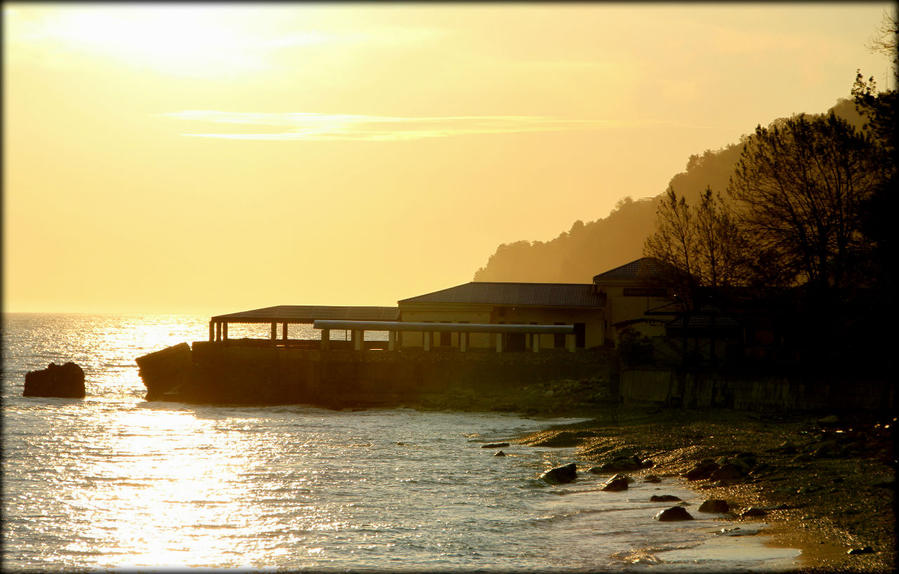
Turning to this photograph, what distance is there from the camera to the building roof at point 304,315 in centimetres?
6100

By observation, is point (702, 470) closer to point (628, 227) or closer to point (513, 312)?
point (513, 312)

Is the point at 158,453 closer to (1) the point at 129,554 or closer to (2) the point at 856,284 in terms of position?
(1) the point at 129,554

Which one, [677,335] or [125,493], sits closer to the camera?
[125,493]

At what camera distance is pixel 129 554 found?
1775 centimetres

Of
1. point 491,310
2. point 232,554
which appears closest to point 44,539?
point 232,554

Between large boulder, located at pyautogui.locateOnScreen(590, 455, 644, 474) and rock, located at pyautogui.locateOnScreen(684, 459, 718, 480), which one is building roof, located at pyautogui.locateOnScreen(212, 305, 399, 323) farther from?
rock, located at pyautogui.locateOnScreen(684, 459, 718, 480)

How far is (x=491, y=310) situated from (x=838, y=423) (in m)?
34.7

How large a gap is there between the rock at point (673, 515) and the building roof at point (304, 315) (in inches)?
1692

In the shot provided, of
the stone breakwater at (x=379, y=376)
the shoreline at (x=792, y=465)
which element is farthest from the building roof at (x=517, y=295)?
the shoreline at (x=792, y=465)

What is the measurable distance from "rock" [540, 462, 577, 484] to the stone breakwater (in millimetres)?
24601

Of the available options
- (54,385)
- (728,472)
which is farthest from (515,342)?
(728,472)

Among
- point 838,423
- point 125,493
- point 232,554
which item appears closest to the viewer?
point 232,554

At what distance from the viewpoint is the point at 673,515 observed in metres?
18.7

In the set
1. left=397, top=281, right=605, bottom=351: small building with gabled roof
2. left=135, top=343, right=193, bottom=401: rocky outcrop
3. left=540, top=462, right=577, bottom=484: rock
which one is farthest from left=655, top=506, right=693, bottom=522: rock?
left=135, top=343, right=193, bottom=401: rocky outcrop
